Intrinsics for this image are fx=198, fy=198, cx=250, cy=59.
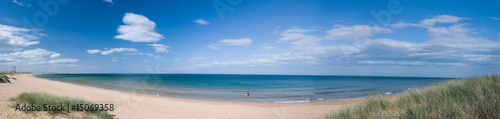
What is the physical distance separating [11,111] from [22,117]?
520 mm

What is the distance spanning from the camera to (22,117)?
179 inches

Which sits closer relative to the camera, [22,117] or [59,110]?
[22,117]

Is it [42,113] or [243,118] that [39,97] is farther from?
[243,118]

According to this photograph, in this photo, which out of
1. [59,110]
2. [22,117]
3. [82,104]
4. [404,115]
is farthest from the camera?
[82,104]

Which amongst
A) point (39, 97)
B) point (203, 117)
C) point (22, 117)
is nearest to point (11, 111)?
point (22, 117)

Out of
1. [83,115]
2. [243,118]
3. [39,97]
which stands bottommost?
[243,118]

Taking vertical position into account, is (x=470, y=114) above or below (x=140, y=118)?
above

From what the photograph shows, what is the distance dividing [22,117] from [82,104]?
1.55m

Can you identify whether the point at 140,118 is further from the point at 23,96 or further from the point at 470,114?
the point at 470,114

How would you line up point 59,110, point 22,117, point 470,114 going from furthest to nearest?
point 59,110
point 22,117
point 470,114

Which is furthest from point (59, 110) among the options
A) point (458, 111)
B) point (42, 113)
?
point (458, 111)

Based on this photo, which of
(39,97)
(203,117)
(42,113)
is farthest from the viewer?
(203,117)

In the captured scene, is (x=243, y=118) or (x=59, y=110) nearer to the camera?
(x=59, y=110)

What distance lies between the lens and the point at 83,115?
5.49 m
